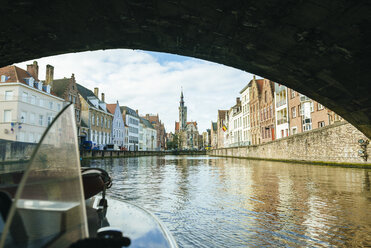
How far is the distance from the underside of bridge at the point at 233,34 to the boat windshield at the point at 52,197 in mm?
2162

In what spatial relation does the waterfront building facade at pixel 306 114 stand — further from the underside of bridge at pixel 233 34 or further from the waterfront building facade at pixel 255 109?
the underside of bridge at pixel 233 34

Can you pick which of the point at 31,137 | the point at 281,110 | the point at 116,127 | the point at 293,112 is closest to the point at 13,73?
the point at 31,137

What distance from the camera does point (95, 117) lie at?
45875 mm

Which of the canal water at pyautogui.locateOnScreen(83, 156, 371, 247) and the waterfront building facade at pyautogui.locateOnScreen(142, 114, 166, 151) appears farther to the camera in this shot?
Result: the waterfront building facade at pyautogui.locateOnScreen(142, 114, 166, 151)

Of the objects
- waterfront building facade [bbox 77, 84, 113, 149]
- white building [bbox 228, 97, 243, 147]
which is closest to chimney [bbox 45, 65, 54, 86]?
waterfront building facade [bbox 77, 84, 113, 149]

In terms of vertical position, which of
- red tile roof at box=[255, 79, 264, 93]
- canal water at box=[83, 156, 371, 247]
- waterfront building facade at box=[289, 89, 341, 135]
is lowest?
canal water at box=[83, 156, 371, 247]

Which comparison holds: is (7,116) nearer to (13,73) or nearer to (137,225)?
(137,225)

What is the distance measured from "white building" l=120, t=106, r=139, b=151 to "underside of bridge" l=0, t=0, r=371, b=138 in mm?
65607

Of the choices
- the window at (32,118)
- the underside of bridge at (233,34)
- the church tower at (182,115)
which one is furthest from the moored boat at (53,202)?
the church tower at (182,115)

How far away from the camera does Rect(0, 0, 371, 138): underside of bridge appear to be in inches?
105

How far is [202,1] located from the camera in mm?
2682

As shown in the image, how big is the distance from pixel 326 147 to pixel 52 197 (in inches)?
785

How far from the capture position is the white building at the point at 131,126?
224 ft

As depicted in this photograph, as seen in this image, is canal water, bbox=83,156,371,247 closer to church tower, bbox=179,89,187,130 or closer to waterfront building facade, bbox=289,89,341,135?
waterfront building facade, bbox=289,89,341,135
